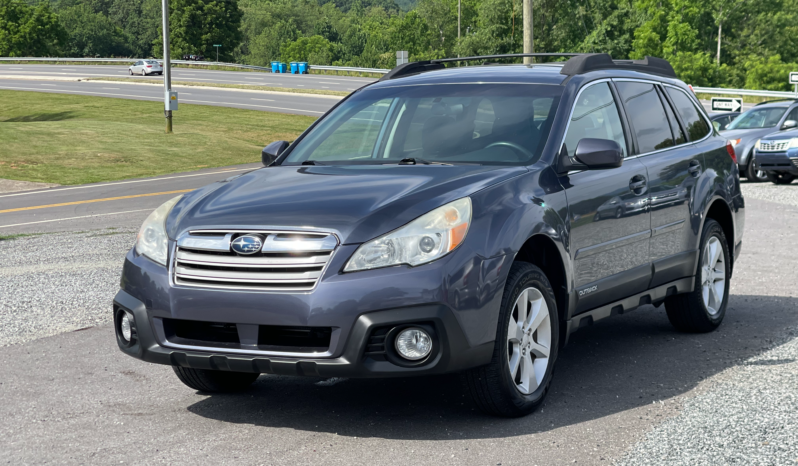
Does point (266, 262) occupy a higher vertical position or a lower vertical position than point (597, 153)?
lower

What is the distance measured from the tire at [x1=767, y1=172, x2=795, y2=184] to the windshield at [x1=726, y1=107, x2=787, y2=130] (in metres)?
1.34

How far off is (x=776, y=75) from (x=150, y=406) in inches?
A: 3184

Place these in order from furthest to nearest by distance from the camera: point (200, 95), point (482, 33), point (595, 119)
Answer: point (482, 33) < point (200, 95) < point (595, 119)

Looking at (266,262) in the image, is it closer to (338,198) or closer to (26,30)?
(338,198)

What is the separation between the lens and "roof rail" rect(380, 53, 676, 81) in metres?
6.02

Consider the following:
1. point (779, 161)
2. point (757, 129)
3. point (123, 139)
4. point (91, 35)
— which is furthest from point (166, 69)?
point (91, 35)

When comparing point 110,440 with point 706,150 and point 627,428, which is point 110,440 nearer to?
point 627,428

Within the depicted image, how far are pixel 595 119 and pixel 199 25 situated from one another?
11586cm

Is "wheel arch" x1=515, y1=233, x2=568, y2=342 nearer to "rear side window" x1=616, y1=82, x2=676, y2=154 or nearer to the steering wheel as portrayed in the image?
the steering wheel

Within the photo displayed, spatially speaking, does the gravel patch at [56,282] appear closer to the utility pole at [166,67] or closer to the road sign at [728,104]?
the utility pole at [166,67]

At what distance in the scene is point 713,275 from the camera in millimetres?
7062

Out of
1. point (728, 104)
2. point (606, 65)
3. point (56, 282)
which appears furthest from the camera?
point (728, 104)

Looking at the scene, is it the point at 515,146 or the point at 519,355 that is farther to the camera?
the point at 515,146

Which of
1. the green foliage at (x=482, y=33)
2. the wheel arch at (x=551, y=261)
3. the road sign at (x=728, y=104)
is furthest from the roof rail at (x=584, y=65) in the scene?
the green foliage at (x=482, y=33)
